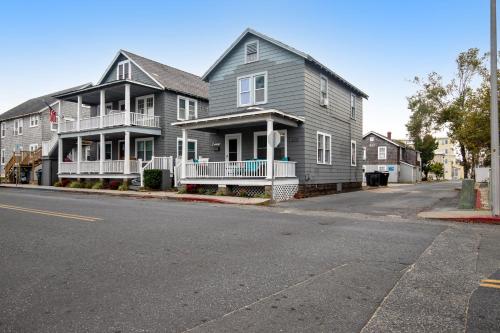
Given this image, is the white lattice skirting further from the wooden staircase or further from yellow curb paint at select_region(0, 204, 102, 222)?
the wooden staircase

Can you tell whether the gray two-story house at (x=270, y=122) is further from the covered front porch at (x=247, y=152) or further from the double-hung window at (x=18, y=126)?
the double-hung window at (x=18, y=126)

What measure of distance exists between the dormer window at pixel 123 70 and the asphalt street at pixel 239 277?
2275 centimetres

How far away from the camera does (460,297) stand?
4.12 metres

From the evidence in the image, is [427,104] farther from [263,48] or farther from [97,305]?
[97,305]

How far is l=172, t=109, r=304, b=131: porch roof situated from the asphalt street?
9355 mm

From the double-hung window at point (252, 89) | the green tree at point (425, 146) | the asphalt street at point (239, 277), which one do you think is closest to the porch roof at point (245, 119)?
the double-hung window at point (252, 89)

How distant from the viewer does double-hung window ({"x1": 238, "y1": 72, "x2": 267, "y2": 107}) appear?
21125 mm

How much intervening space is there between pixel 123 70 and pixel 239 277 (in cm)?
2869

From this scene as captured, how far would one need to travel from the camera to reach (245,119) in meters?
18.6

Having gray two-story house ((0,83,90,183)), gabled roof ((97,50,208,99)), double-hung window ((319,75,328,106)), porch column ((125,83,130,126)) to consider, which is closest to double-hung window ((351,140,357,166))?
double-hung window ((319,75,328,106))

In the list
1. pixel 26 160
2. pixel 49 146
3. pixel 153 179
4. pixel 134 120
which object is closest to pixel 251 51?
pixel 153 179

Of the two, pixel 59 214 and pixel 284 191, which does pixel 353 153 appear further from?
pixel 59 214

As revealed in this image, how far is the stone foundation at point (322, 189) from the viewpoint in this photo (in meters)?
19.8

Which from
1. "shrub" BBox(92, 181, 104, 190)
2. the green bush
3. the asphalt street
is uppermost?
the green bush
